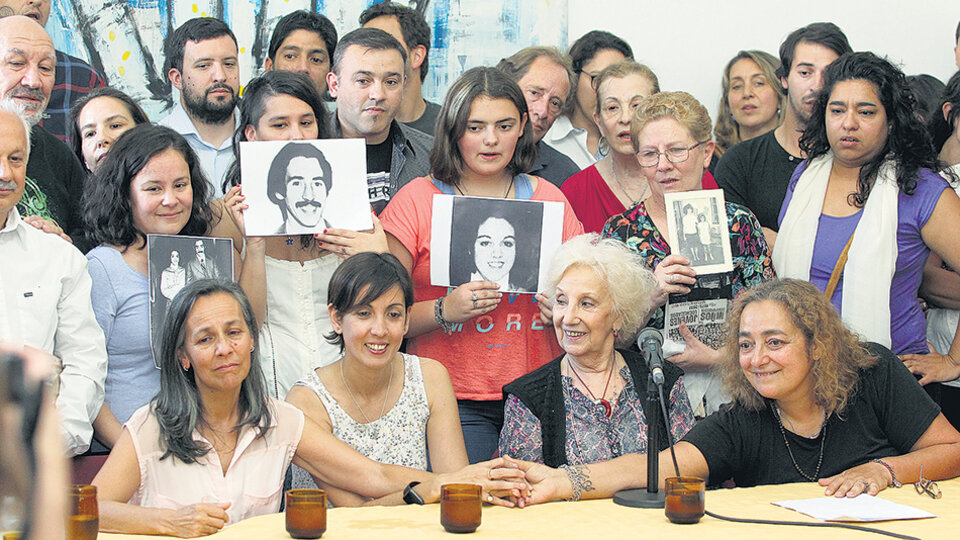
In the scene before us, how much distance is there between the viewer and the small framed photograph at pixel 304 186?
3.75 metres

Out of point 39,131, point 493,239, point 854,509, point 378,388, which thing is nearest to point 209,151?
point 39,131

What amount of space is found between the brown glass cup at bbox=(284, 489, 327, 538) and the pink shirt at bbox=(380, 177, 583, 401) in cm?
131

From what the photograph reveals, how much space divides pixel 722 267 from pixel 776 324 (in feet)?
1.49

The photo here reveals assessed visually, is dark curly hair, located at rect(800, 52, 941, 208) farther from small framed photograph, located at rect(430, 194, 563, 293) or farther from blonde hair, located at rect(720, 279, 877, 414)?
small framed photograph, located at rect(430, 194, 563, 293)

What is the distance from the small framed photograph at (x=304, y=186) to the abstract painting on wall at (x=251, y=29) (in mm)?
1820

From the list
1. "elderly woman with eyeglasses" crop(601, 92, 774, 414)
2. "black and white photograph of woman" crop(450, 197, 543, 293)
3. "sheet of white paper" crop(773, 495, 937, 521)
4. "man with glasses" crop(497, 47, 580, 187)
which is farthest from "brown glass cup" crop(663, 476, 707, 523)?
"man with glasses" crop(497, 47, 580, 187)

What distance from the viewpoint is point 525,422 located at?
3.42m

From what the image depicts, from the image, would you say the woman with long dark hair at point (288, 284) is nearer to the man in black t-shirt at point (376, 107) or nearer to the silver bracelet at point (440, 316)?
the silver bracelet at point (440, 316)

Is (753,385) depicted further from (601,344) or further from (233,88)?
(233,88)

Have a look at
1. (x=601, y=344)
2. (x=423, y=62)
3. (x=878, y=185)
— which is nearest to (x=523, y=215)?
(x=601, y=344)

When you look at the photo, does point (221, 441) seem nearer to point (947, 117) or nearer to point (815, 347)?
point (815, 347)

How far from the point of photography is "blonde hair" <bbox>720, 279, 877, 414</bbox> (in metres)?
3.31

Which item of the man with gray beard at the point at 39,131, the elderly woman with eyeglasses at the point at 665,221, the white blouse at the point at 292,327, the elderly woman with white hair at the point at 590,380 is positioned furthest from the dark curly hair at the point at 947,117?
the man with gray beard at the point at 39,131

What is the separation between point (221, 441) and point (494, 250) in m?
1.21
